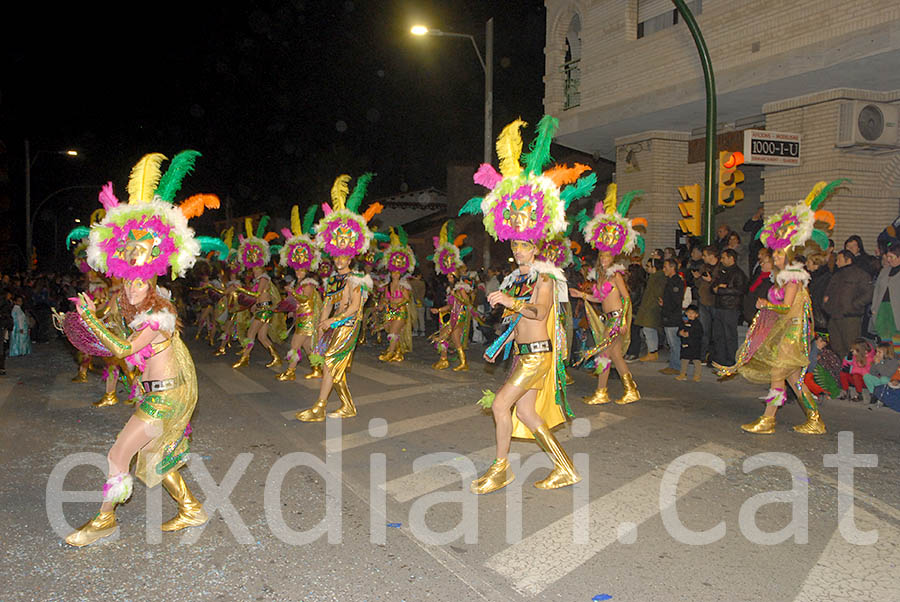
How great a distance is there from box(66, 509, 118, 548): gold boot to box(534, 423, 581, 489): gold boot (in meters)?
2.87

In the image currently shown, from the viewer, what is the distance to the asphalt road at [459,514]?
394cm

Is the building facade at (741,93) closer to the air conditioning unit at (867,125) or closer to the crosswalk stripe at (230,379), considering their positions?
the air conditioning unit at (867,125)

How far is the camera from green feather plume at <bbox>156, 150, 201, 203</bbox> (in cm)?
489

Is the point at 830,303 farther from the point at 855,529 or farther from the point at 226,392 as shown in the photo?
the point at 226,392

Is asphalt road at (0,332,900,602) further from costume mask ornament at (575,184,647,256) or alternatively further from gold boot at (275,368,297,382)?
gold boot at (275,368,297,382)

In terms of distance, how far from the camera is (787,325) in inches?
287

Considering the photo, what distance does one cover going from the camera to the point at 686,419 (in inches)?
317

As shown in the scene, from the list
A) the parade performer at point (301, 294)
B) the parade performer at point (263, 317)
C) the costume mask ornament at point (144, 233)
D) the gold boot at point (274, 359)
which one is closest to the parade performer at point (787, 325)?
the costume mask ornament at point (144, 233)

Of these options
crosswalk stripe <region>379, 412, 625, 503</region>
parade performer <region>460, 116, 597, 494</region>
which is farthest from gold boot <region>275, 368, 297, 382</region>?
parade performer <region>460, 116, 597, 494</region>

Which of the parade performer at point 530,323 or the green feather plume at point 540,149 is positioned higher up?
the green feather plume at point 540,149

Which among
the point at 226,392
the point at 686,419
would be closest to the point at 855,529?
the point at 686,419

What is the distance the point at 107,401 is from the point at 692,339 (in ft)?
25.6

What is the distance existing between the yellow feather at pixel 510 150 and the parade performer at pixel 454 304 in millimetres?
6510

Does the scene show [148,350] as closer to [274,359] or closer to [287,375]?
[287,375]
